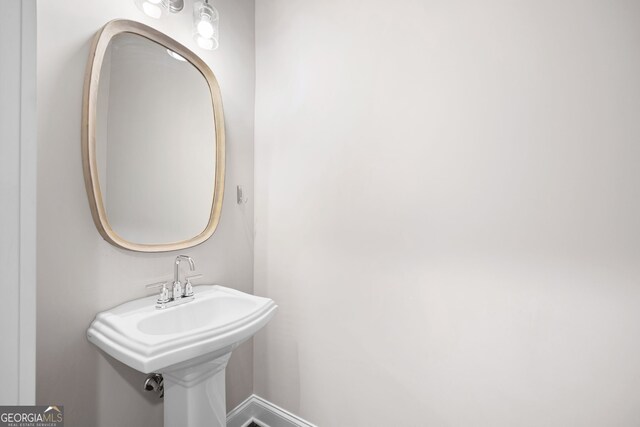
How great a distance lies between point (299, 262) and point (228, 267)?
1.27 feet

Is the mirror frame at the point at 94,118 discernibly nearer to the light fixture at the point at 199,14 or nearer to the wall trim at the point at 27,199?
the light fixture at the point at 199,14

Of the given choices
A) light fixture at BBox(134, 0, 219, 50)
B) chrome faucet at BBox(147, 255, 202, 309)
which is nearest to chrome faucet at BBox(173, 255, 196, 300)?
chrome faucet at BBox(147, 255, 202, 309)

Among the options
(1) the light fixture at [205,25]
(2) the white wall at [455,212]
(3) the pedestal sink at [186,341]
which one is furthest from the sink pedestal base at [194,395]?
(1) the light fixture at [205,25]

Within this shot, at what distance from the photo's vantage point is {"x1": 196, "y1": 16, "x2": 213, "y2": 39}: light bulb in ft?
3.81

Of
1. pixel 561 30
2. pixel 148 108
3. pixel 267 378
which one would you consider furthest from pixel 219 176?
pixel 561 30

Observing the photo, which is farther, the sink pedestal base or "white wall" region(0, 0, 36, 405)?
the sink pedestal base

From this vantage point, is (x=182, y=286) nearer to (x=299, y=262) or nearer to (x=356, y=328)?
(x=299, y=262)

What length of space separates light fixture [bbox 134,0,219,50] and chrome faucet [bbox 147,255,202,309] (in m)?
0.99

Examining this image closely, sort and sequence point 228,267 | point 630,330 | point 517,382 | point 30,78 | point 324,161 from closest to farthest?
1. point 30,78
2. point 630,330
3. point 517,382
4. point 324,161
5. point 228,267

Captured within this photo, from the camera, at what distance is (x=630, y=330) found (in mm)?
730

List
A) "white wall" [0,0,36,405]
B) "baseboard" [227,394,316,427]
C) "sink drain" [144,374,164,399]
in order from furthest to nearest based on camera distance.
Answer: "baseboard" [227,394,316,427] < "sink drain" [144,374,164,399] < "white wall" [0,0,36,405]

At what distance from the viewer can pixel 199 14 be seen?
1.15 m

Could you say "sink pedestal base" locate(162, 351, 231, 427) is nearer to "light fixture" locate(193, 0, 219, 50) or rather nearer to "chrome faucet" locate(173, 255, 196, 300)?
"chrome faucet" locate(173, 255, 196, 300)

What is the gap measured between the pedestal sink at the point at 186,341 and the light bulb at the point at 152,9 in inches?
45.9
